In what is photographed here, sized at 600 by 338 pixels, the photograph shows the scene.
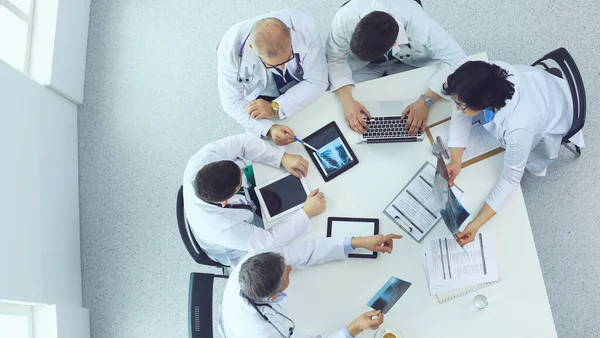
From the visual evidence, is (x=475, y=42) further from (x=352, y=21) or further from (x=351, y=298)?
(x=351, y=298)

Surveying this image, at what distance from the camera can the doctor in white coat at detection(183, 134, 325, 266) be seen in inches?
74.8

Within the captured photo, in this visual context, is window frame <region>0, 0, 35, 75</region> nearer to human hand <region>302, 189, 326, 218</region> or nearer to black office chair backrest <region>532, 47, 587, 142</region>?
human hand <region>302, 189, 326, 218</region>

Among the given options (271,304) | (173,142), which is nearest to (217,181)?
(271,304)

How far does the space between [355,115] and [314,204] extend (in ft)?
1.42

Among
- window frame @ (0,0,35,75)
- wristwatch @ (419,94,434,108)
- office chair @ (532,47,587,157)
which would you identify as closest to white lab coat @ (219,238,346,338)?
wristwatch @ (419,94,434,108)

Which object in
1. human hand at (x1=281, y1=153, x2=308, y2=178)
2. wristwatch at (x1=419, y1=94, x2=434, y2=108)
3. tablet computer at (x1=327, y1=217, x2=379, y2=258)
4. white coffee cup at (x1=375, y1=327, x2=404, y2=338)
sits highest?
wristwatch at (x1=419, y1=94, x2=434, y2=108)

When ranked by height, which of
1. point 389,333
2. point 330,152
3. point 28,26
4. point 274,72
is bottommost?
point 389,333

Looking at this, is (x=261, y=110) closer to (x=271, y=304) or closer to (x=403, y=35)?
(x=403, y=35)

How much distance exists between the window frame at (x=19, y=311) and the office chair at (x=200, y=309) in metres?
1.11

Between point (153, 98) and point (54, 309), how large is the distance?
1.38 metres

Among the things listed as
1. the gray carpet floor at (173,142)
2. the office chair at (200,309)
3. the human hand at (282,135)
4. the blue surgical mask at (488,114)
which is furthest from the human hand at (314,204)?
the gray carpet floor at (173,142)

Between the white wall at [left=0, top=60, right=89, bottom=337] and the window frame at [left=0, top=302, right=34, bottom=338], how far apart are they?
0.09 metres

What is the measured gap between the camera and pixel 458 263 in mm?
1982

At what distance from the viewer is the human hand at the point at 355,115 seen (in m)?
2.15
